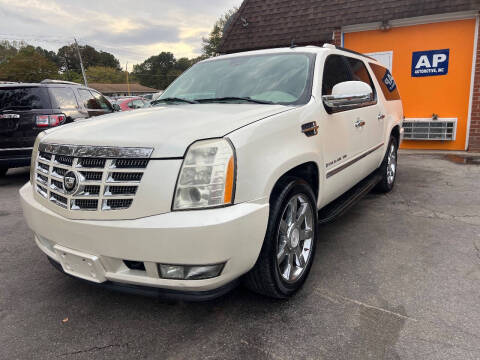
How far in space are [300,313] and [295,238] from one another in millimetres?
500

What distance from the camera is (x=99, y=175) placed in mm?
2006

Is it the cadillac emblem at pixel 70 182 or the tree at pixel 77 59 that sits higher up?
the tree at pixel 77 59

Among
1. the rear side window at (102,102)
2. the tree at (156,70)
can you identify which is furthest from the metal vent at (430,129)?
the tree at (156,70)

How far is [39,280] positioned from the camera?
2.96m

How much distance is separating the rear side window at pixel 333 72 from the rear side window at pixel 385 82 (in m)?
1.11

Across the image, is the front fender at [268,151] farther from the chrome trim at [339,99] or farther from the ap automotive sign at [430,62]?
the ap automotive sign at [430,62]

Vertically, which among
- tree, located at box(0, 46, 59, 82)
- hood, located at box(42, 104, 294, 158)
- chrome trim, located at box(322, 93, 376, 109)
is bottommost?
hood, located at box(42, 104, 294, 158)

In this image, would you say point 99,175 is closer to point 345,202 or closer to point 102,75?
point 345,202

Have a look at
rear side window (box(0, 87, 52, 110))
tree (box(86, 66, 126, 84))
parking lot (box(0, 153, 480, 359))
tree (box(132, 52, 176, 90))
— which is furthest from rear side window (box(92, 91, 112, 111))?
tree (box(132, 52, 176, 90))

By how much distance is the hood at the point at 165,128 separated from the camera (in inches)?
77.2

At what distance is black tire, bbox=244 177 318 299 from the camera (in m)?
2.25

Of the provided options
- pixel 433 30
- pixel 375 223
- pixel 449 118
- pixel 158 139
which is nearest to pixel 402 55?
pixel 433 30

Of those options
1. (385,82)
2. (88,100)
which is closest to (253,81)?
(385,82)

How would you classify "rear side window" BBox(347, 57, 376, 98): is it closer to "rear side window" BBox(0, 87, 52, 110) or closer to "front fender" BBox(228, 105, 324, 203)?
"front fender" BBox(228, 105, 324, 203)
